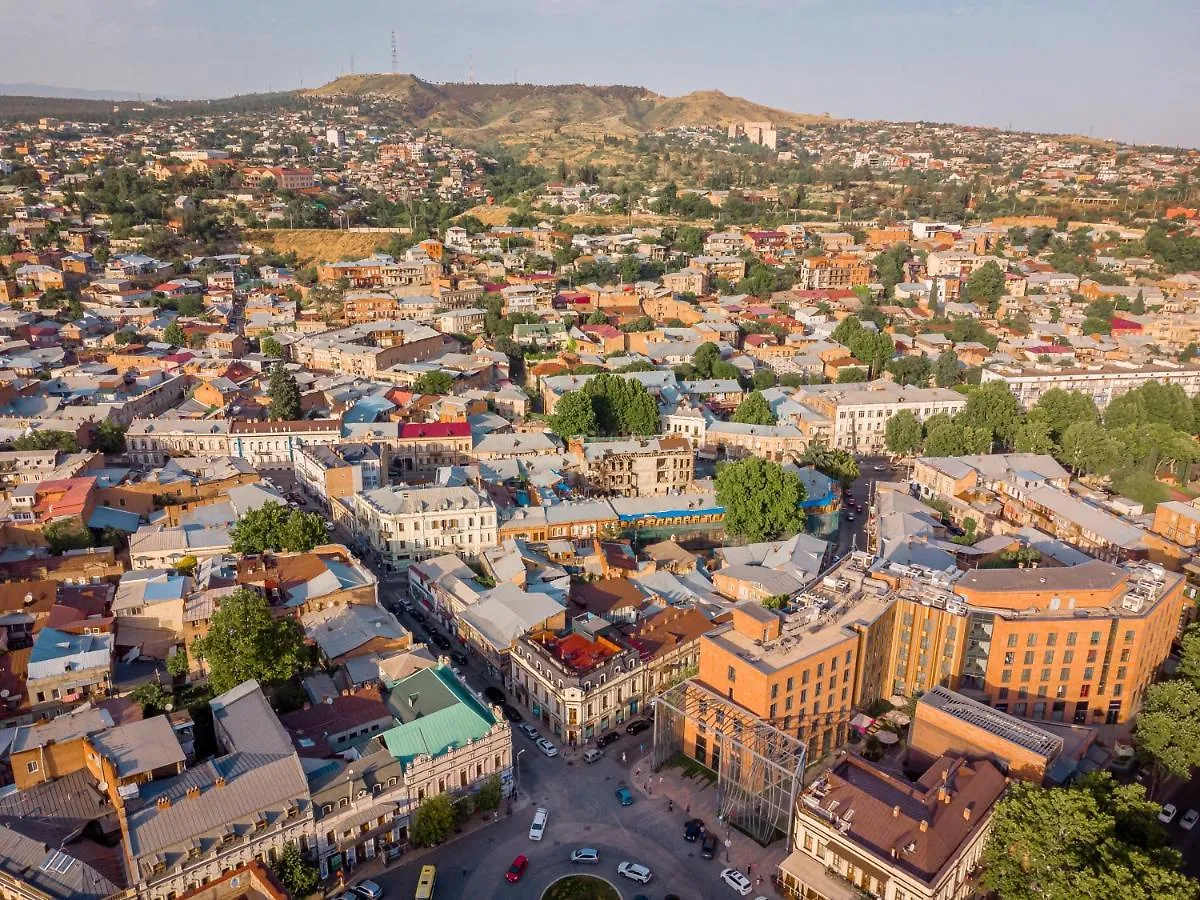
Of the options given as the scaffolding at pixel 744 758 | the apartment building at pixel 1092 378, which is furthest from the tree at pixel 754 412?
the scaffolding at pixel 744 758

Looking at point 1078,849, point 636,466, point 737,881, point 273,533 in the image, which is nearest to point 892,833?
point 1078,849

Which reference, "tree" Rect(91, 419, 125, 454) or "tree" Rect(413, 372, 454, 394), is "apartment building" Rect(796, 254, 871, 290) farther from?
"tree" Rect(91, 419, 125, 454)

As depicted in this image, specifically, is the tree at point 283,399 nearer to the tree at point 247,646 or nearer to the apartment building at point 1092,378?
the tree at point 247,646

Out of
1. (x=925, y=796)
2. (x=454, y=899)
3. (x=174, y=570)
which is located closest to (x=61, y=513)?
(x=174, y=570)

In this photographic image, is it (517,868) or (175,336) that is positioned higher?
(175,336)

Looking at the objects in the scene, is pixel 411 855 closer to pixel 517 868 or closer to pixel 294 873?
pixel 517 868

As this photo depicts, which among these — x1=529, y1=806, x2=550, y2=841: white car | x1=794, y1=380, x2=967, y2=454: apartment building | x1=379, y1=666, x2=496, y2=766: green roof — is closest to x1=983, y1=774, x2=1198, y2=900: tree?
x1=529, y1=806, x2=550, y2=841: white car

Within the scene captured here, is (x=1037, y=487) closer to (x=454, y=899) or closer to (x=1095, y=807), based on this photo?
(x=1095, y=807)
